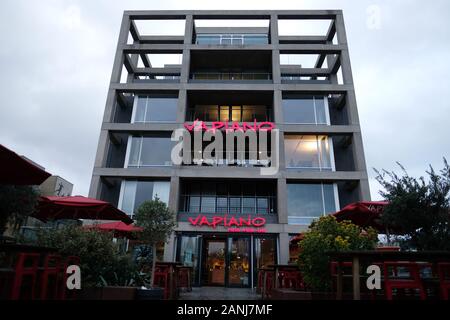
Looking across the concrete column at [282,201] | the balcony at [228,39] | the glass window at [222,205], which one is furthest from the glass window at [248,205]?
the balcony at [228,39]

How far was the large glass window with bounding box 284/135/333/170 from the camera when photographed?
19.1 metres

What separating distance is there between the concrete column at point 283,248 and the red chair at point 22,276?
44.2 ft

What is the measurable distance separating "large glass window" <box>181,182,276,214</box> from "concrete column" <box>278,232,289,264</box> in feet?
7.21

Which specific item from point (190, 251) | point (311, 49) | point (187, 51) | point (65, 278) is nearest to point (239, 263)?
point (190, 251)

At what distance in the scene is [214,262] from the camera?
16578mm

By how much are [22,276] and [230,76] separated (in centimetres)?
2085

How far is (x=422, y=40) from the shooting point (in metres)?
31.7

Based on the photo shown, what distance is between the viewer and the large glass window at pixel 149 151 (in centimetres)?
1939

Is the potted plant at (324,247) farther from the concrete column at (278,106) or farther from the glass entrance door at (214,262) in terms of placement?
the concrete column at (278,106)

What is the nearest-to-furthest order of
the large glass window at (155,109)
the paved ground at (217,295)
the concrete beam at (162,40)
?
the paved ground at (217,295) → the large glass window at (155,109) → the concrete beam at (162,40)
